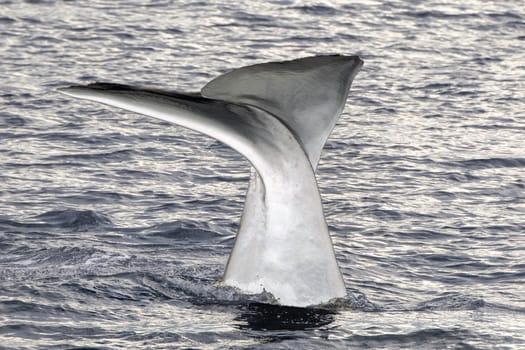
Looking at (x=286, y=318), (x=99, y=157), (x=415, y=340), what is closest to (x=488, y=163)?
(x=99, y=157)

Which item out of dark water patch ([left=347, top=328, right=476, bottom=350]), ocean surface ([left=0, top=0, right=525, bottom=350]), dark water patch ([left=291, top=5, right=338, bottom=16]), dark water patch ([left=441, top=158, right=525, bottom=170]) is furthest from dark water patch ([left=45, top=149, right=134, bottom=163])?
dark water patch ([left=291, top=5, right=338, bottom=16])

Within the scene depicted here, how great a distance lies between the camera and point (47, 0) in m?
24.3

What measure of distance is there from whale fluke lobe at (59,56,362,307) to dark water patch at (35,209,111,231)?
3.91 m

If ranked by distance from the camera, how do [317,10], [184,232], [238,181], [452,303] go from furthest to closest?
[317,10] < [238,181] < [184,232] < [452,303]

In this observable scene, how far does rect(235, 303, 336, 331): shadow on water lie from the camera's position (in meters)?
8.76

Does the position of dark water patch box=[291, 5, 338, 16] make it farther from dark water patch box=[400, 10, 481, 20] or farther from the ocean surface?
dark water patch box=[400, 10, 481, 20]

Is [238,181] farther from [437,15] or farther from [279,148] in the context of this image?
[437,15]

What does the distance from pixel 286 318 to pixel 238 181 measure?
19.4 feet

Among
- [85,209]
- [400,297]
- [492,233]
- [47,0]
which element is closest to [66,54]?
[47,0]

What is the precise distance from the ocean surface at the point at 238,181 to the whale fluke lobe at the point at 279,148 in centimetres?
30

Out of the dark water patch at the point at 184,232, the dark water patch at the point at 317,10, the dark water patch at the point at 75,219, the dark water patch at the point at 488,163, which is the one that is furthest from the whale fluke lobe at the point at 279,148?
the dark water patch at the point at 317,10

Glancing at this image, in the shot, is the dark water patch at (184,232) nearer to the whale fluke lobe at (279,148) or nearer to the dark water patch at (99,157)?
the dark water patch at (99,157)

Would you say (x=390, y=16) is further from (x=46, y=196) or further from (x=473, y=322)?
(x=473, y=322)

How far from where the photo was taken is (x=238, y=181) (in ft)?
48.1
